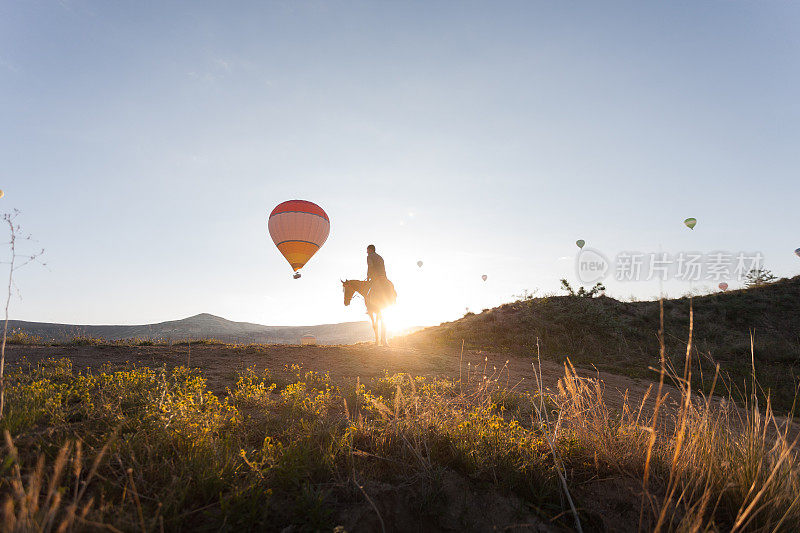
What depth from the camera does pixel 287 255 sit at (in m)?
18.0

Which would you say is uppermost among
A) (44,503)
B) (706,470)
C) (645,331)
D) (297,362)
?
(44,503)

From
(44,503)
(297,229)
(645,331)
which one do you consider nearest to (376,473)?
(44,503)

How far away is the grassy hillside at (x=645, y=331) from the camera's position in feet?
41.3

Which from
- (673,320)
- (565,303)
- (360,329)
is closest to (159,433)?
(565,303)

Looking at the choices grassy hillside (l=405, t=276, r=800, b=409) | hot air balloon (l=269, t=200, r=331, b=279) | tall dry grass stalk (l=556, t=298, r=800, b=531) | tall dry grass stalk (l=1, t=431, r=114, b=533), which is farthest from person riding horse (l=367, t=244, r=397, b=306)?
tall dry grass stalk (l=1, t=431, r=114, b=533)

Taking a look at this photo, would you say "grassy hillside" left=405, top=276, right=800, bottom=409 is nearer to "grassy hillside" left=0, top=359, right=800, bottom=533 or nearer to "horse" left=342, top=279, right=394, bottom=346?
"horse" left=342, top=279, right=394, bottom=346

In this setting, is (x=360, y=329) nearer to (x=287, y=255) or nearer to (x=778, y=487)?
(x=287, y=255)

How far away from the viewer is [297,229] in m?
17.4

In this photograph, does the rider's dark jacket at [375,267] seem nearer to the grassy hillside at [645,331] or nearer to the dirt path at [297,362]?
the dirt path at [297,362]

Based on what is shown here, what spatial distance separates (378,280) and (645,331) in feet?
41.8

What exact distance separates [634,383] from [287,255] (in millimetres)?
15012

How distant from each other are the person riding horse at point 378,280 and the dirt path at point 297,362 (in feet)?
7.17

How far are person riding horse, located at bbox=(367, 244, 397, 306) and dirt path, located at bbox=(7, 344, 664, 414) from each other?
A: 2185 mm

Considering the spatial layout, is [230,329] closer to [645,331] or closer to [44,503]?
[645,331]
